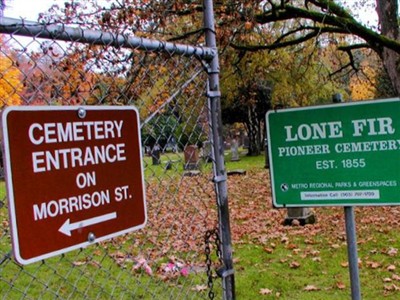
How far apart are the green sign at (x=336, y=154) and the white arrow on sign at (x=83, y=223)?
3.29 ft

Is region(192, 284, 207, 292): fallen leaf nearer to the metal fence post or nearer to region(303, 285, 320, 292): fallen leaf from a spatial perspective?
region(303, 285, 320, 292): fallen leaf

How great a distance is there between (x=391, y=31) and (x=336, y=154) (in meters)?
8.39

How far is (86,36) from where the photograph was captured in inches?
82.0

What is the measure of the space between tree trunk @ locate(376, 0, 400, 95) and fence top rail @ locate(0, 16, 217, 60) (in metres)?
7.91

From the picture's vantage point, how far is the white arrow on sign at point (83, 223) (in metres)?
1.77

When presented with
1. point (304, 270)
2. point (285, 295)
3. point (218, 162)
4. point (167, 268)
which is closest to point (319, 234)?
point (304, 270)

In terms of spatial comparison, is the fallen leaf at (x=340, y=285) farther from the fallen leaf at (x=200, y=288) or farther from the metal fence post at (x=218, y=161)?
the metal fence post at (x=218, y=161)

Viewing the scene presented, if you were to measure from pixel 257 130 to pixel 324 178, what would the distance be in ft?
86.3

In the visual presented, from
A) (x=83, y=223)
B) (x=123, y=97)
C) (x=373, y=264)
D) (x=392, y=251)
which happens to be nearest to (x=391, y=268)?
(x=373, y=264)

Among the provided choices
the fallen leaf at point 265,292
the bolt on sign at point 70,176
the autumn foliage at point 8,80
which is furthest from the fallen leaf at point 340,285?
the autumn foliage at point 8,80

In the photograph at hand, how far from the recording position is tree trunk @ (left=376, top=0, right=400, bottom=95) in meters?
9.62

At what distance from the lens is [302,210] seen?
834cm

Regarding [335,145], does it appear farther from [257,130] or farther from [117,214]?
[257,130]

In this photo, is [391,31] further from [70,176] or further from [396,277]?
[70,176]
